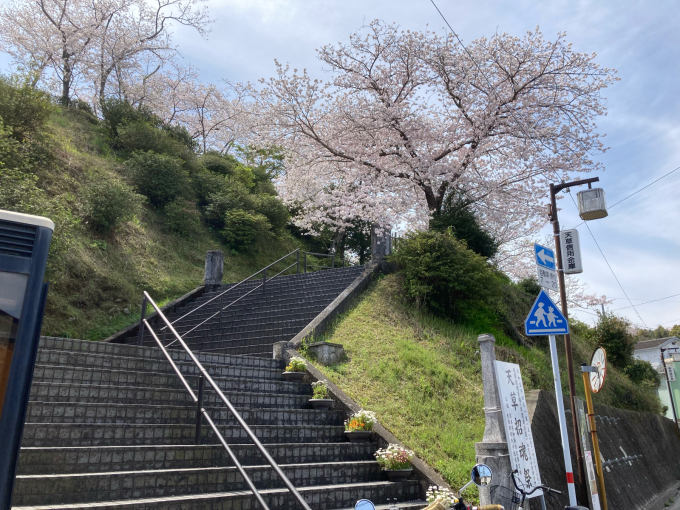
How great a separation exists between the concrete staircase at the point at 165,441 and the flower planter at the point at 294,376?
117mm

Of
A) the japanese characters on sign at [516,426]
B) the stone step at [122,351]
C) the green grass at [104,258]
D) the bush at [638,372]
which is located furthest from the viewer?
the bush at [638,372]

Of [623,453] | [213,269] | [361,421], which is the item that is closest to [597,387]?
[361,421]

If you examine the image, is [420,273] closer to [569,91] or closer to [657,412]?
[569,91]

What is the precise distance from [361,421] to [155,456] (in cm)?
292

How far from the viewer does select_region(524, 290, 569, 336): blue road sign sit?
21.3 feet

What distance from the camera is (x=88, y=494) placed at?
4.23 meters

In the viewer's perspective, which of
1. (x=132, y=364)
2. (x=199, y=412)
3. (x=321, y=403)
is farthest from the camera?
(x=321, y=403)

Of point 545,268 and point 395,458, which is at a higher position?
point 545,268

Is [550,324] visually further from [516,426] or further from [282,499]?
[282,499]

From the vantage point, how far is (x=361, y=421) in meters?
6.85

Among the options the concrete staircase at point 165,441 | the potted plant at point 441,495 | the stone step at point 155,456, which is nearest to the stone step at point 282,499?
the concrete staircase at point 165,441

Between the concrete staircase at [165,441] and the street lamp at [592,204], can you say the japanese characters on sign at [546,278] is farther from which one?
the concrete staircase at [165,441]

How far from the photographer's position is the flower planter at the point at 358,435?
674cm

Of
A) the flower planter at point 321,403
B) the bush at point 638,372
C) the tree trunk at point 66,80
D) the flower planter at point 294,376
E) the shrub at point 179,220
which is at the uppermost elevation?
the tree trunk at point 66,80
